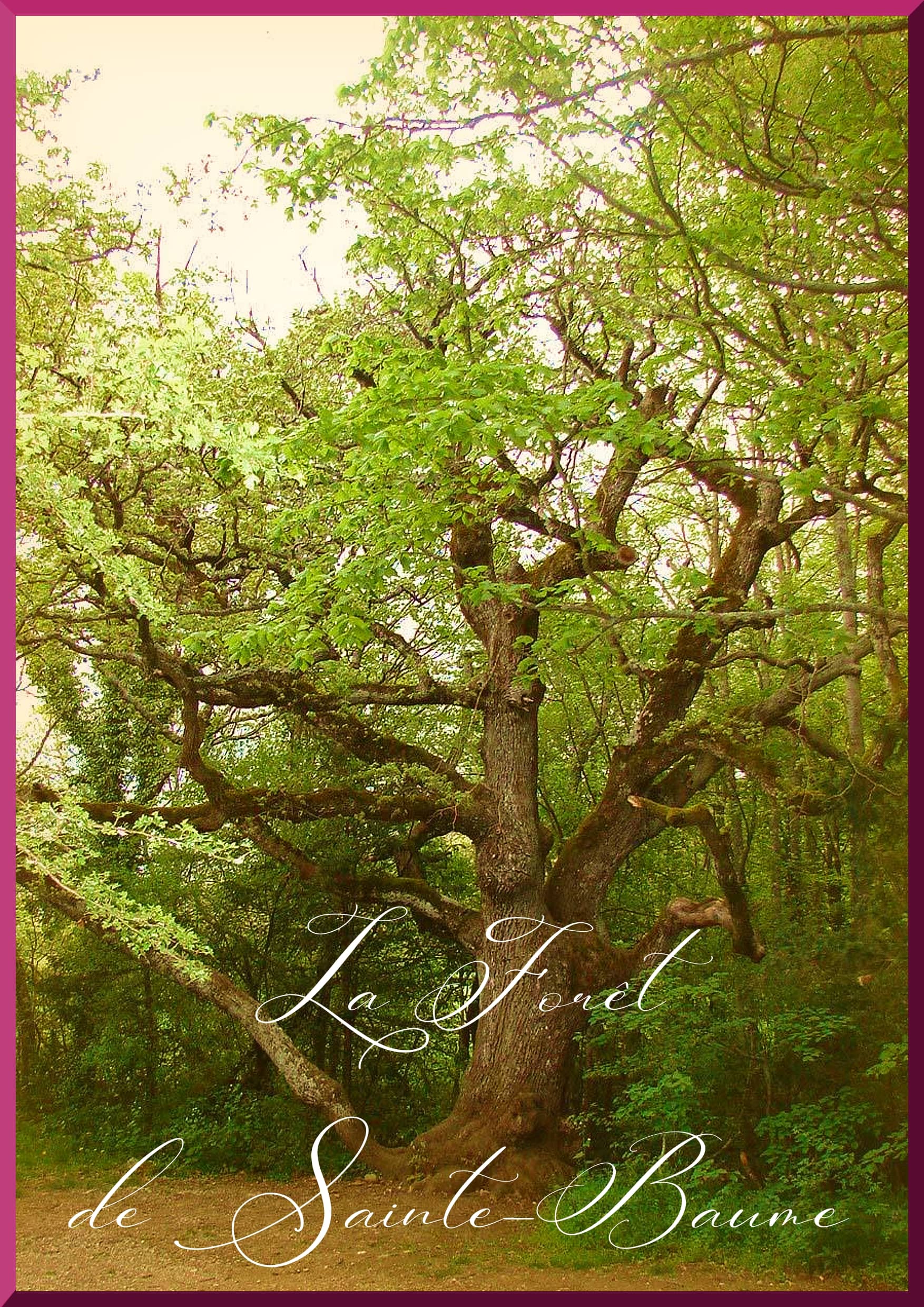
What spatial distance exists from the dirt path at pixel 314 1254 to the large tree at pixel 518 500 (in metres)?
0.64

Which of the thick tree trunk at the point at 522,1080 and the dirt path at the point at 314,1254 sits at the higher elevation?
the thick tree trunk at the point at 522,1080

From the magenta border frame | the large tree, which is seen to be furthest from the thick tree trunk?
the magenta border frame

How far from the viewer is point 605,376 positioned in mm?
6996

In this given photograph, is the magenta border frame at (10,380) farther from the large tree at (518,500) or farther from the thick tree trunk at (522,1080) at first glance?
the thick tree trunk at (522,1080)

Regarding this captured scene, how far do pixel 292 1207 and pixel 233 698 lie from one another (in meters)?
3.96

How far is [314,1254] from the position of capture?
6391 mm

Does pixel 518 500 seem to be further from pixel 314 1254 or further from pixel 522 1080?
pixel 314 1254

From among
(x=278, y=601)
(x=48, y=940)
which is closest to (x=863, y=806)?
(x=278, y=601)

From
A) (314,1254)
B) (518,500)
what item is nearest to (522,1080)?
(314,1254)

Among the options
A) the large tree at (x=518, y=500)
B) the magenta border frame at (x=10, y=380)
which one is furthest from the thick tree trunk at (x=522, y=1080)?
the magenta border frame at (x=10, y=380)

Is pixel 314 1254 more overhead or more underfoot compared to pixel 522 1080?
more underfoot

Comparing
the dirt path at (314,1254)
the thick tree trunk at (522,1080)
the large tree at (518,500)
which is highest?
the large tree at (518,500)

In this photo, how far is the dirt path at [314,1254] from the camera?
5793mm

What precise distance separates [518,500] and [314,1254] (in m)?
5.18
